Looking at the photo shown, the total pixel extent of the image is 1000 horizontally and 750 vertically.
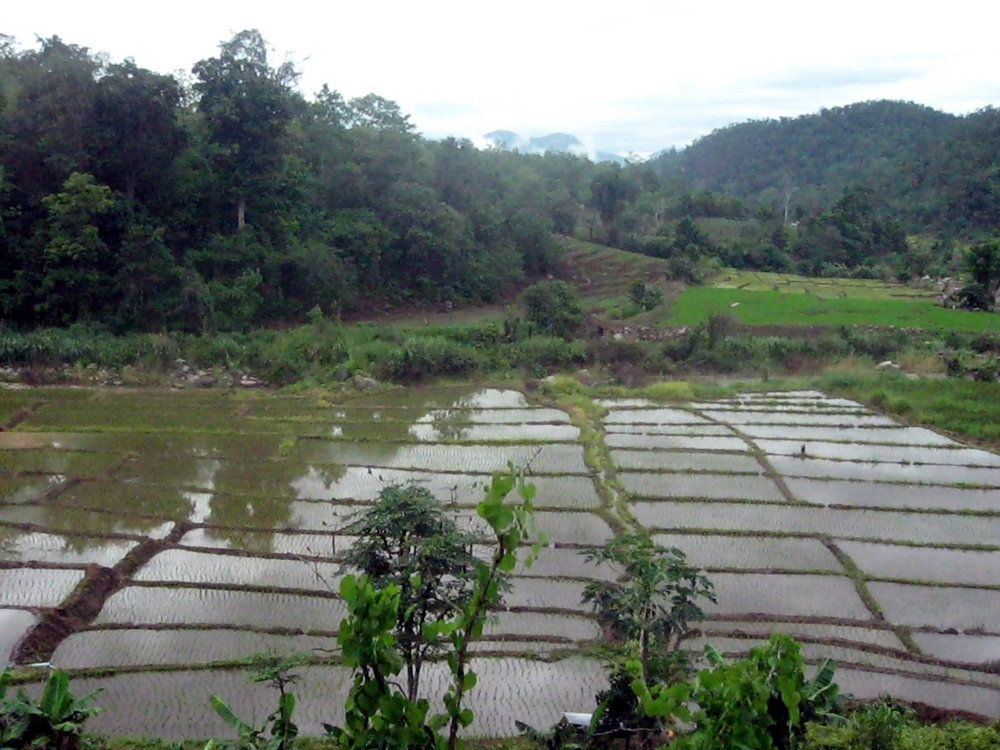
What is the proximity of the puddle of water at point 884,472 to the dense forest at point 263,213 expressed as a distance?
1492 centimetres

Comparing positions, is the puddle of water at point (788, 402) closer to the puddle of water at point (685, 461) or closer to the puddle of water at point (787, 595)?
the puddle of water at point (685, 461)

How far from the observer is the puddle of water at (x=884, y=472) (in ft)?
41.8

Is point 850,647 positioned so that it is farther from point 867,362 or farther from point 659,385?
point 867,362

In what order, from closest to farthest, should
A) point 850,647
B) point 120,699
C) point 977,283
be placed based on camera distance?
point 120,699 → point 850,647 → point 977,283

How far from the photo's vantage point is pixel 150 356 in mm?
18453

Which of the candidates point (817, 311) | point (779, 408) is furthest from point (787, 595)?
point (817, 311)

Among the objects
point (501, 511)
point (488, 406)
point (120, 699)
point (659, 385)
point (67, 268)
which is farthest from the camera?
point (67, 268)

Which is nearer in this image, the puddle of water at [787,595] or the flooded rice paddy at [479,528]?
the flooded rice paddy at [479,528]

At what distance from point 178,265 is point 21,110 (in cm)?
546

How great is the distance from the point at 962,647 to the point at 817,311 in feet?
64.8

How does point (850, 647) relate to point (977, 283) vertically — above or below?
below

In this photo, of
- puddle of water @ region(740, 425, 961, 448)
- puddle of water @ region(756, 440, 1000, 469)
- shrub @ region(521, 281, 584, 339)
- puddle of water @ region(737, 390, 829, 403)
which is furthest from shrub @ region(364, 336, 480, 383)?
puddle of water @ region(756, 440, 1000, 469)

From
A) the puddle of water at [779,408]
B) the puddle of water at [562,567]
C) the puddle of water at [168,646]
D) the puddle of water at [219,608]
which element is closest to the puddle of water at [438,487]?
the puddle of water at [562,567]

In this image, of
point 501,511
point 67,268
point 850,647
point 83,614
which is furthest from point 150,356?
point 501,511
